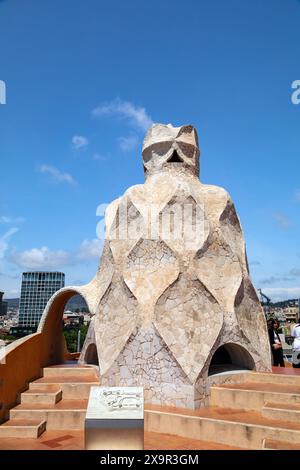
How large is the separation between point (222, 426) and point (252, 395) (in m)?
1.13

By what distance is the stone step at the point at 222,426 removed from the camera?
617 cm

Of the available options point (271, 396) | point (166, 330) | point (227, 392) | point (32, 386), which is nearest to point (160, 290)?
point (166, 330)

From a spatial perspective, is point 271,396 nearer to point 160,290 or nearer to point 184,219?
point 160,290

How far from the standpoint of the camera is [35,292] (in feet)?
310

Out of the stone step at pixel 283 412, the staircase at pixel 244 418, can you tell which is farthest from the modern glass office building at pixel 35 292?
the stone step at pixel 283 412

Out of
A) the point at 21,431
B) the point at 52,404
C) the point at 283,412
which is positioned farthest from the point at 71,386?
the point at 283,412

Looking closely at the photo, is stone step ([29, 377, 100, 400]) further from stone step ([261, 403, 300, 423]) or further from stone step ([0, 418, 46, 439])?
stone step ([261, 403, 300, 423])

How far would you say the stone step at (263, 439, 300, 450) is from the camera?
5.83 metres

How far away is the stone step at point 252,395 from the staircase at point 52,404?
108 inches

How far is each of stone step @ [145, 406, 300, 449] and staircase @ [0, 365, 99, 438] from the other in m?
1.59

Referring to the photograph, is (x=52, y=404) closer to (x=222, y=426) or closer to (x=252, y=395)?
(x=222, y=426)

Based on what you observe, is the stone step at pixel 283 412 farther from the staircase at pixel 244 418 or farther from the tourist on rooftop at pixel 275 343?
the tourist on rooftop at pixel 275 343
